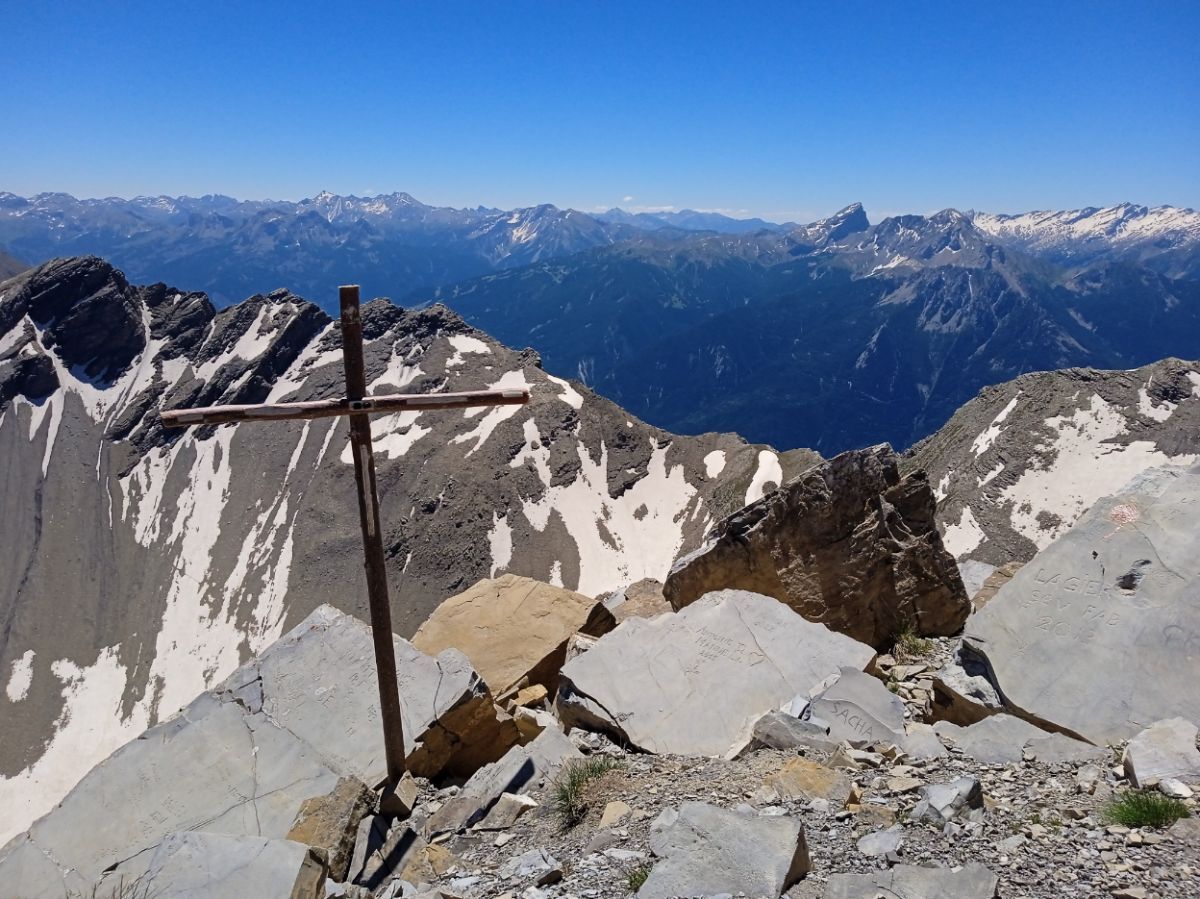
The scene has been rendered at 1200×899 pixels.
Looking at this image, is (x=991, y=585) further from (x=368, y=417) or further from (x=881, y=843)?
(x=368, y=417)

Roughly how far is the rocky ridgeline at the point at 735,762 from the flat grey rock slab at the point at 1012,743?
1.8 inches

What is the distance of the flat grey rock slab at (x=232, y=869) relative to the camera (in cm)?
828

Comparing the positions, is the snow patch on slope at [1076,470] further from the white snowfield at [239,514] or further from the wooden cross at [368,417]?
the wooden cross at [368,417]

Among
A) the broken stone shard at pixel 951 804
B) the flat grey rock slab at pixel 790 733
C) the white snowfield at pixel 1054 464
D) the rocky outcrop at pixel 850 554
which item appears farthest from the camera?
the white snowfield at pixel 1054 464

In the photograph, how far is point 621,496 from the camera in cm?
11412

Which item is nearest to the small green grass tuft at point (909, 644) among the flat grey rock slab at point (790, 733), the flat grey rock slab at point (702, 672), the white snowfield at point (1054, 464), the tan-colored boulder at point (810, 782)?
the flat grey rock slab at point (702, 672)

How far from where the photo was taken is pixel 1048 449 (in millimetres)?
96812

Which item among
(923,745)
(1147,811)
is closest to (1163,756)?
(1147,811)

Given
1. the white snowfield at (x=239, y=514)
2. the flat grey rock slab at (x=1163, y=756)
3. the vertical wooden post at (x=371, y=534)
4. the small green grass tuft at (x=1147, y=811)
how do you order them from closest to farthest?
the small green grass tuft at (x=1147, y=811) < the flat grey rock slab at (x=1163, y=756) < the vertical wooden post at (x=371, y=534) < the white snowfield at (x=239, y=514)

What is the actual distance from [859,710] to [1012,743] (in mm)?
2302

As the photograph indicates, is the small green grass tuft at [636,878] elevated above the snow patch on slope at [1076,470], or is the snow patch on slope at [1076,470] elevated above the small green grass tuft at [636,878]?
the small green grass tuft at [636,878]

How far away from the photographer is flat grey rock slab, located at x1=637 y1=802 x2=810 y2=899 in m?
7.28

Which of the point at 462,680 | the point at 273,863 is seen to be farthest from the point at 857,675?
the point at 273,863

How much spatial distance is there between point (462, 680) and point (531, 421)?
11030 centimetres
